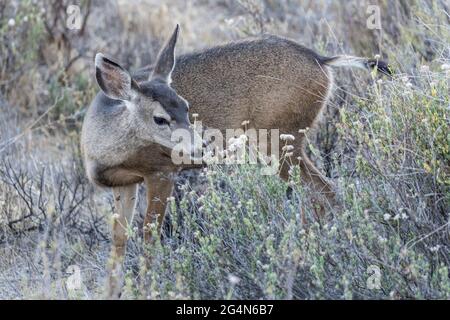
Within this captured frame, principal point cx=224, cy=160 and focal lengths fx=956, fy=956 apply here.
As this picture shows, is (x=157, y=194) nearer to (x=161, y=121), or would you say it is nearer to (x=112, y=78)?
(x=161, y=121)

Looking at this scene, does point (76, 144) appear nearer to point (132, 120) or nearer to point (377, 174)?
point (132, 120)

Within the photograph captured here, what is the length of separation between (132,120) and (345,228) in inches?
83.3

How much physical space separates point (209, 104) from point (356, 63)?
1115 millimetres

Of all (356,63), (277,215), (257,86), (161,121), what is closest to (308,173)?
(257,86)

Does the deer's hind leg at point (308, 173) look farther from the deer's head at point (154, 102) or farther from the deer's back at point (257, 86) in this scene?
the deer's head at point (154, 102)

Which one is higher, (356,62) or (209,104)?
(356,62)

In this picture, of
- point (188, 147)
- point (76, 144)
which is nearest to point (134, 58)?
point (76, 144)

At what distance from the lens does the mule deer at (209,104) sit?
263 inches

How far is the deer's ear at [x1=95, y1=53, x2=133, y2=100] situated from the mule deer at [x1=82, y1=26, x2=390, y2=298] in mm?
A: 62

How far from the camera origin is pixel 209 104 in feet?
23.2

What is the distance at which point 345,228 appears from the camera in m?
5.10

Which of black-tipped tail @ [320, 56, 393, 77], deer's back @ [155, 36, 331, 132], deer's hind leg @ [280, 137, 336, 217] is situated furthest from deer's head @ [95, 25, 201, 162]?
black-tipped tail @ [320, 56, 393, 77]

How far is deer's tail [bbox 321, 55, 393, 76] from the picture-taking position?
265 inches

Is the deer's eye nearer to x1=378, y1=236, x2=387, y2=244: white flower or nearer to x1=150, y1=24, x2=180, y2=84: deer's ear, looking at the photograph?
x1=150, y1=24, x2=180, y2=84: deer's ear
